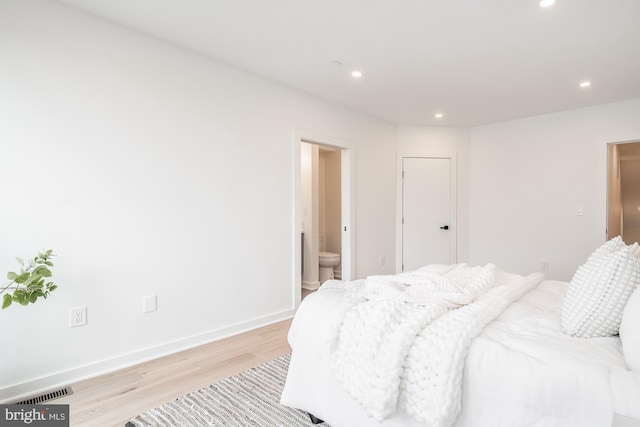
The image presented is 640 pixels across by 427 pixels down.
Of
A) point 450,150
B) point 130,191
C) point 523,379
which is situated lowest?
point 523,379

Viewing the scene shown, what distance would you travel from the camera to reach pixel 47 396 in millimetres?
2039

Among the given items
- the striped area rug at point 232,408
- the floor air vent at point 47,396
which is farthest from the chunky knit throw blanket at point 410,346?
the floor air vent at point 47,396

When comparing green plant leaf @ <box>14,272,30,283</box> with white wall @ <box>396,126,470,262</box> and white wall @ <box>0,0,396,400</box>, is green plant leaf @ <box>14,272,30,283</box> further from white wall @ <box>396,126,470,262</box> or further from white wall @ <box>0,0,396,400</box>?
white wall @ <box>396,126,470,262</box>

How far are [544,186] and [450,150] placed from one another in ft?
4.33

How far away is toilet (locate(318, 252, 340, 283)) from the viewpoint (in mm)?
4996

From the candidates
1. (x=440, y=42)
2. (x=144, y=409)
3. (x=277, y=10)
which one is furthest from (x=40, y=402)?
(x=440, y=42)

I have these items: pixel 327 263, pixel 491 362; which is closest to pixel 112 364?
pixel 491 362

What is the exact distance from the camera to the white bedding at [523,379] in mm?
1034

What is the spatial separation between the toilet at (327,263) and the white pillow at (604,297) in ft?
12.2

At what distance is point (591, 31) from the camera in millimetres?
2447

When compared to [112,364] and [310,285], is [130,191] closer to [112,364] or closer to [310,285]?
[112,364]

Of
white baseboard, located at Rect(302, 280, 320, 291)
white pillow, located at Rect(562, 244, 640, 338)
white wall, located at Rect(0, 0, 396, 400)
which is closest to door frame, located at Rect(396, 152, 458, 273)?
white baseboard, located at Rect(302, 280, 320, 291)

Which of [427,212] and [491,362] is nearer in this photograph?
[491,362]

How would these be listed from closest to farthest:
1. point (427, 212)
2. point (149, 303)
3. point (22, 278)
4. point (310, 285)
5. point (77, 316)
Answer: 1. point (22, 278)
2. point (77, 316)
3. point (149, 303)
4. point (310, 285)
5. point (427, 212)
